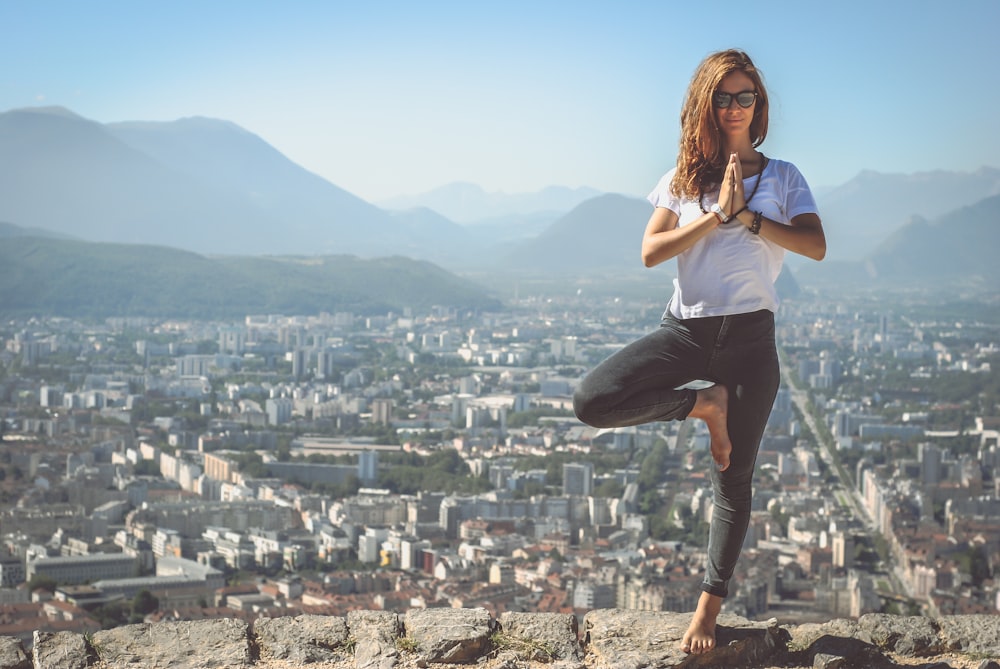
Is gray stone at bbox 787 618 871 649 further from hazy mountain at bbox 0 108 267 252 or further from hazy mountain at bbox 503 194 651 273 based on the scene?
hazy mountain at bbox 0 108 267 252

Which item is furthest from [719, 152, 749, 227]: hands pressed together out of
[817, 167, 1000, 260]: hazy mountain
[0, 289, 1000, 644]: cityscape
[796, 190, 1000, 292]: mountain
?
[817, 167, 1000, 260]: hazy mountain

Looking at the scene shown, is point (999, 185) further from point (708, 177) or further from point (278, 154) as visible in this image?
point (278, 154)

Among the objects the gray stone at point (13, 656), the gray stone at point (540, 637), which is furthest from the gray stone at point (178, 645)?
the gray stone at point (540, 637)

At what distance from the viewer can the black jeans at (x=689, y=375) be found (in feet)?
5.67

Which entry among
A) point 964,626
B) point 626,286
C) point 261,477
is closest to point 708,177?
point 964,626

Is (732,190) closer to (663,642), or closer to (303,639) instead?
(663,642)

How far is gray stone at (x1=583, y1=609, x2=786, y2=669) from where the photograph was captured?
1.85 meters

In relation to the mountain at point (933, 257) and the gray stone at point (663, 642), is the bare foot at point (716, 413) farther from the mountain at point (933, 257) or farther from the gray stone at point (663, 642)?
the mountain at point (933, 257)

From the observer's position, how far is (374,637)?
1958 mm

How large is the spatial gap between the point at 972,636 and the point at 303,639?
113cm

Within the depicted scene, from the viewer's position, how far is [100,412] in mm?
22391

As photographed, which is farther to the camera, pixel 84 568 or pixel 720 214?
pixel 84 568

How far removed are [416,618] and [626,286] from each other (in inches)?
1609

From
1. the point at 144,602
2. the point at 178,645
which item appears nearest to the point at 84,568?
the point at 144,602
